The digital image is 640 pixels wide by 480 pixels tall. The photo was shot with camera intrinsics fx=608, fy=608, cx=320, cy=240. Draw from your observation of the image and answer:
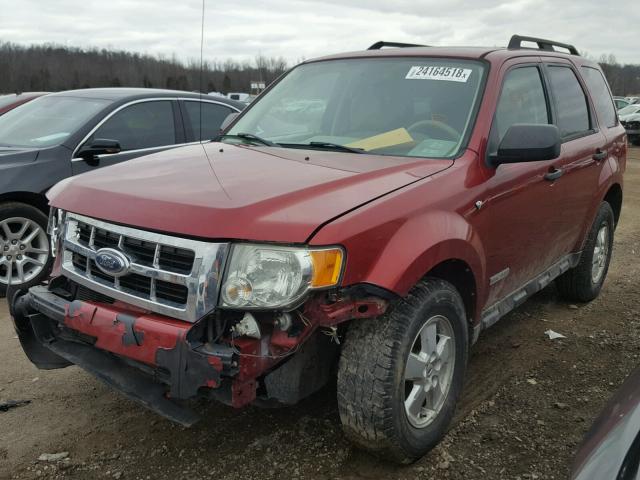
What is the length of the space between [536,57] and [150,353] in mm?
3222

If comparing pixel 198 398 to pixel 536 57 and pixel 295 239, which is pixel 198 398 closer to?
pixel 295 239

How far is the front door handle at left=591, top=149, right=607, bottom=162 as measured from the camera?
4523mm

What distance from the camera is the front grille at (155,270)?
233 cm

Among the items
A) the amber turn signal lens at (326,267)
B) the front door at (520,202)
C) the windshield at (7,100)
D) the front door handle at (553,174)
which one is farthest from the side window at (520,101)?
the windshield at (7,100)

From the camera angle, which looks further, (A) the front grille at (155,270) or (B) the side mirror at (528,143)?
(B) the side mirror at (528,143)

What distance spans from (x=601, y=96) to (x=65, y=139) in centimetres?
474

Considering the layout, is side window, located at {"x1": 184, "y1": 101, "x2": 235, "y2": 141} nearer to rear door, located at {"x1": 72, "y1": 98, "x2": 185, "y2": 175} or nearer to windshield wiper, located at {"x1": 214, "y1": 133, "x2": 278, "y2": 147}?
rear door, located at {"x1": 72, "y1": 98, "x2": 185, "y2": 175}

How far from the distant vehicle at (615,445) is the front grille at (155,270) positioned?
136 centimetres

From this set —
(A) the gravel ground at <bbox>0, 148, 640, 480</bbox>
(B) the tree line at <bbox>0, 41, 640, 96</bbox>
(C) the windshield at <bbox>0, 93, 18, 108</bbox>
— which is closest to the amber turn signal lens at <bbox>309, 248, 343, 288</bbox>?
(A) the gravel ground at <bbox>0, 148, 640, 480</bbox>

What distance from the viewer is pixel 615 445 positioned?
5.04 feet

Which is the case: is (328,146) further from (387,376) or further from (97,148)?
(97,148)

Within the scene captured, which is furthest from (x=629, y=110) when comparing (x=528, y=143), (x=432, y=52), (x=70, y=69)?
(x=70, y=69)

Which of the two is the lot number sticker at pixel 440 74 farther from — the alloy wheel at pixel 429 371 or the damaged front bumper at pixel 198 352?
the damaged front bumper at pixel 198 352

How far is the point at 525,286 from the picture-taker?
394 cm
